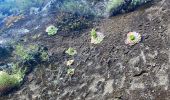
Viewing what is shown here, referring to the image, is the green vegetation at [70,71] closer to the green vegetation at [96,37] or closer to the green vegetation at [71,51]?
the green vegetation at [71,51]

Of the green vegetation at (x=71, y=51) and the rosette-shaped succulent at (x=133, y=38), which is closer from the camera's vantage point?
the rosette-shaped succulent at (x=133, y=38)

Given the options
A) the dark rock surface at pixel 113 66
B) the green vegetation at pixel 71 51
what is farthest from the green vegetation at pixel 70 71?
the green vegetation at pixel 71 51

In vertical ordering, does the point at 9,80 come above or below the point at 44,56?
below

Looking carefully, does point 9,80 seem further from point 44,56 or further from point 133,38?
point 133,38

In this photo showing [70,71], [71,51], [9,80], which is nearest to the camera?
[70,71]

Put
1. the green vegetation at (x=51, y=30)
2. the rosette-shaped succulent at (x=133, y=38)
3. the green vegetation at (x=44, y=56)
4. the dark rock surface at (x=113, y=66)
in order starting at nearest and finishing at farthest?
the dark rock surface at (x=113, y=66)
the rosette-shaped succulent at (x=133, y=38)
the green vegetation at (x=44, y=56)
the green vegetation at (x=51, y=30)

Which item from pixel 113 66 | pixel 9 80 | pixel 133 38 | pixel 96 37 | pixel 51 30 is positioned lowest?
pixel 113 66

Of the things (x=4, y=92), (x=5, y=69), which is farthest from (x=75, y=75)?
(x=5, y=69)

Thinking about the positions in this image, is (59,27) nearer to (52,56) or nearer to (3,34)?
(52,56)

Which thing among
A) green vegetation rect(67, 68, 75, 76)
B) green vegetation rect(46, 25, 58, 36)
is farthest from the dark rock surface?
green vegetation rect(46, 25, 58, 36)

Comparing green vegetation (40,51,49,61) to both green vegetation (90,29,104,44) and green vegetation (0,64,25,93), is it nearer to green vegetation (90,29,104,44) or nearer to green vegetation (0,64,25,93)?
green vegetation (0,64,25,93)

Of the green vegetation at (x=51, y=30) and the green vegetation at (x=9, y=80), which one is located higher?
the green vegetation at (x=51, y=30)

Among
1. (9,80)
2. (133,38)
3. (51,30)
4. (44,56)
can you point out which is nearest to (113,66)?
(133,38)
